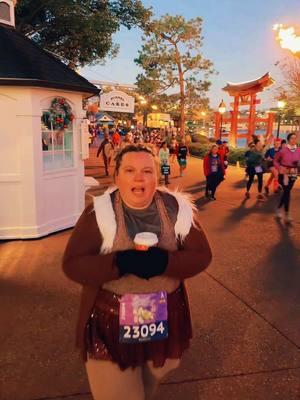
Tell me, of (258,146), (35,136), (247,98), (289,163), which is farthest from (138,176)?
(247,98)

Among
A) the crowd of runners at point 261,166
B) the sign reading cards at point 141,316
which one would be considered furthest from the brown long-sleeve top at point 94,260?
the crowd of runners at point 261,166

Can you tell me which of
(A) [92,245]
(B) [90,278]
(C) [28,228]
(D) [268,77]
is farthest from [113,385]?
(D) [268,77]

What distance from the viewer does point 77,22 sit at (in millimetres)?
15055

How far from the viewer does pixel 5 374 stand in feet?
10.2

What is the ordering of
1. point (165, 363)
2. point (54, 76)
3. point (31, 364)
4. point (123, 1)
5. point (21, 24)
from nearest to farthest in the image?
point (165, 363)
point (31, 364)
point (54, 76)
point (21, 24)
point (123, 1)

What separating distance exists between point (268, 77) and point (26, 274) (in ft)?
87.6

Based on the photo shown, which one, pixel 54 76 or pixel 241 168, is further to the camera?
pixel 241 168

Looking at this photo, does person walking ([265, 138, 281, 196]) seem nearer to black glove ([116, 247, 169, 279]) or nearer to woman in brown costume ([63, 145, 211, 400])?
woman in brown costume ([63, 145, 211, 400])

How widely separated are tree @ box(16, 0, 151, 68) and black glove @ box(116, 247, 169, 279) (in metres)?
13.7

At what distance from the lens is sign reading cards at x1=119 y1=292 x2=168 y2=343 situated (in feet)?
6.39

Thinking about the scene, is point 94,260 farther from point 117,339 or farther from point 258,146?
point 258,146

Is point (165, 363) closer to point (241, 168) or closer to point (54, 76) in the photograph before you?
point (54, 76)

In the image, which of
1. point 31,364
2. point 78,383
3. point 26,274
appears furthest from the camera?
point 26,274

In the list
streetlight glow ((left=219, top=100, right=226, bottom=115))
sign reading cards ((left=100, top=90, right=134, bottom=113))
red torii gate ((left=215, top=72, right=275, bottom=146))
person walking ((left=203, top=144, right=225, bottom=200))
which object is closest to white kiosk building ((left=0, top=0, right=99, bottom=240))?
sign reading cards ((left=100, top=90, right=134, bottom=113))
